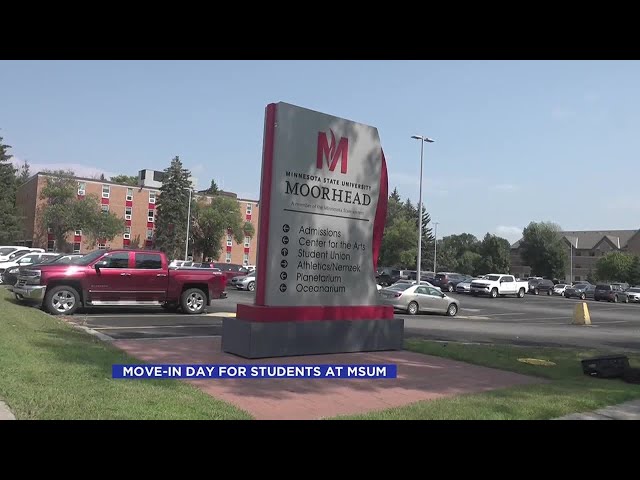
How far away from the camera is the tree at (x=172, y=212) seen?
238ft

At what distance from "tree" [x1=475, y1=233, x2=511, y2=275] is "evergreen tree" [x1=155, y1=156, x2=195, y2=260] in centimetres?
5399

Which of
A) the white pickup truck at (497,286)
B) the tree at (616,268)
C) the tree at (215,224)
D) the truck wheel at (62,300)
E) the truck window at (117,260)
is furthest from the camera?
the tree at (616,268)

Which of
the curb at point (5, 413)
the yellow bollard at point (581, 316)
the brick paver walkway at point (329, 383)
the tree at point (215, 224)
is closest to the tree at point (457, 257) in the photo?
the tree at point (215, 224)

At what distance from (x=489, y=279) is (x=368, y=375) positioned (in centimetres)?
3905

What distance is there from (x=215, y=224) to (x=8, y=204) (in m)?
25.0

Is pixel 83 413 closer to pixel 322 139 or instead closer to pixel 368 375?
pixel 368 375

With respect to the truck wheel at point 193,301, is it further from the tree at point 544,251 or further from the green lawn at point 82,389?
the tree at point 544,251

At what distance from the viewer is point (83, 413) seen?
17.1ft

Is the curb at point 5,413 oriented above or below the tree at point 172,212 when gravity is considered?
below

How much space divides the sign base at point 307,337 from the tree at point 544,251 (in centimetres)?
8551

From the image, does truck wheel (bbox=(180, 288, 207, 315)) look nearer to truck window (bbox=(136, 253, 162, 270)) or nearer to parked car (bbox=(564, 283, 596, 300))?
truck window (bbox=(136, 253, 162, 270))

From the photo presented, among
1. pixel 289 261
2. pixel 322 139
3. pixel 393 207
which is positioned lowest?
pixel 289 261
